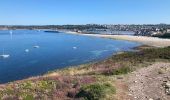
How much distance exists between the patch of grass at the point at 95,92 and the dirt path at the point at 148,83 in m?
1.74

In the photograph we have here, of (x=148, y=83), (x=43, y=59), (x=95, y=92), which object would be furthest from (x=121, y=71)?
(x=43, y=59)

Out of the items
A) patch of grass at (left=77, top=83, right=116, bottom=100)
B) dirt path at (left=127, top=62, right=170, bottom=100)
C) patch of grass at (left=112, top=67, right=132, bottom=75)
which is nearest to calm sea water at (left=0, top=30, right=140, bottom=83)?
patch of grass at (left=112, top=67, right=132, bottom=75)

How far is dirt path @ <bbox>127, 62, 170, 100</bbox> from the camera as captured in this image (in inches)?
791

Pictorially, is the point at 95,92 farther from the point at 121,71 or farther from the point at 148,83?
the point at 121,71

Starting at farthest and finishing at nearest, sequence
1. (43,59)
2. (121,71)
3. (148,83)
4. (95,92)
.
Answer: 1. (43,59)
2. (121,71)
3. (148,83)
4. (95,92)

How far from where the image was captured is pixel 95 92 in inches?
746

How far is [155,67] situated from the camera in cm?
3316

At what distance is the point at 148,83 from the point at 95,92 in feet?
22.8

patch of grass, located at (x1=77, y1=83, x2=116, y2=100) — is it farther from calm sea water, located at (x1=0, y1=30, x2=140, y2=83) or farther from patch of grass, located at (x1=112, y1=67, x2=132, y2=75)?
calm sea water, located at (x1=0, y1=30, x2=140, y2=83)

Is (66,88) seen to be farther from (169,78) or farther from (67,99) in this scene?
(169,78)

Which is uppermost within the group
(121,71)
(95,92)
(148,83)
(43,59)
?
(95,92)

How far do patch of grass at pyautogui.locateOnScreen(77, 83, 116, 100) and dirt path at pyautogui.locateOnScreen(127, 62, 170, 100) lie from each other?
5.70 feet

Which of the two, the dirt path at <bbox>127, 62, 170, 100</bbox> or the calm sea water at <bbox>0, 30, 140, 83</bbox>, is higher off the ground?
the dirt path at <bbox>127, 62, 170, 100</bbox>

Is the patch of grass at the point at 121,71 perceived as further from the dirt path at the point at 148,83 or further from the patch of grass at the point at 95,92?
the patch of grass at the point at 95,92
